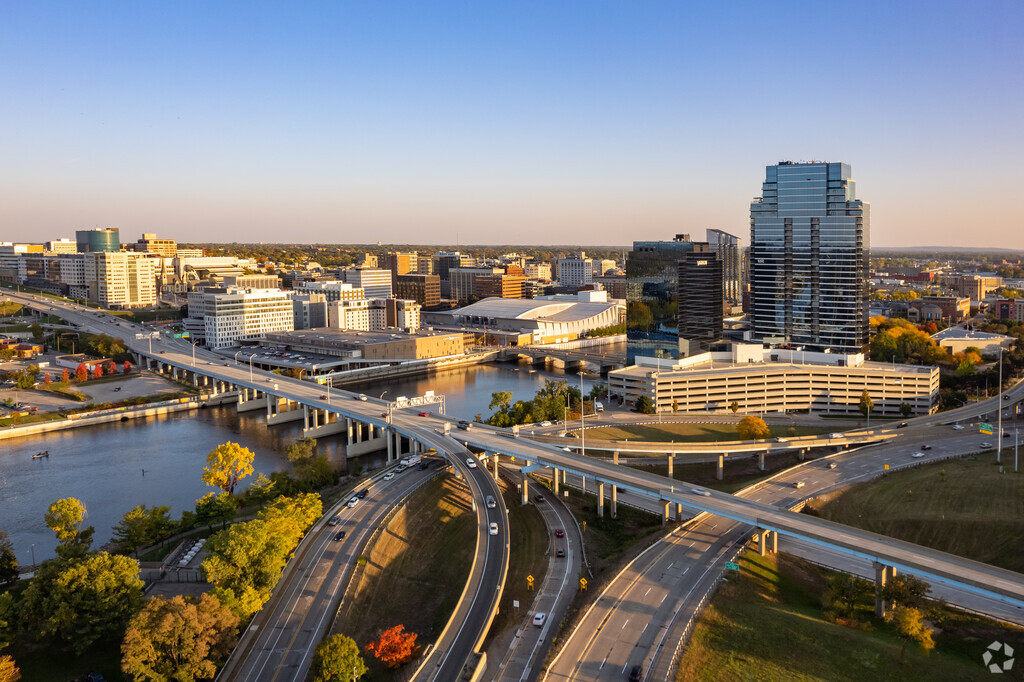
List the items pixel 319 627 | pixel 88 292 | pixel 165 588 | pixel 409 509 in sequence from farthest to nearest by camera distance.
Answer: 1. pixel 88 292
2. pixel 409 509
3. pixel 165 588
4. pixel 319 627

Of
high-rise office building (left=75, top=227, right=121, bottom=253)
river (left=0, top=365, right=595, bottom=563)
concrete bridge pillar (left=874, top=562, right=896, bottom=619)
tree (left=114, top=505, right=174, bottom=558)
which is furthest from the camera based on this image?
high-rise office building (left=75, top=227, right=121, bottom=253)

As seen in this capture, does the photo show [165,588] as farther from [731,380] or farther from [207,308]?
[207,308]

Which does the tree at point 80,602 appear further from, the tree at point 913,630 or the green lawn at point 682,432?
the green lawn at point 682,432

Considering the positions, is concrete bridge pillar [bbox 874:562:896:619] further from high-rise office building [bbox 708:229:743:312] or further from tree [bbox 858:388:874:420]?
high-rise office building [bbox 708:229:743:312]

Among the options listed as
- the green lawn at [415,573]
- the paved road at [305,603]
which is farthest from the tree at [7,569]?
the green lawn at [415,573]

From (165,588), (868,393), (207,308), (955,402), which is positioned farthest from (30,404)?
(955,402)

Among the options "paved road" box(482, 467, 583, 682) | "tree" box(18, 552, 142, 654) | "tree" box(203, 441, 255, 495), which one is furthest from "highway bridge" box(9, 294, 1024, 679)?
"tree" box(18, 552, 142, 654)
